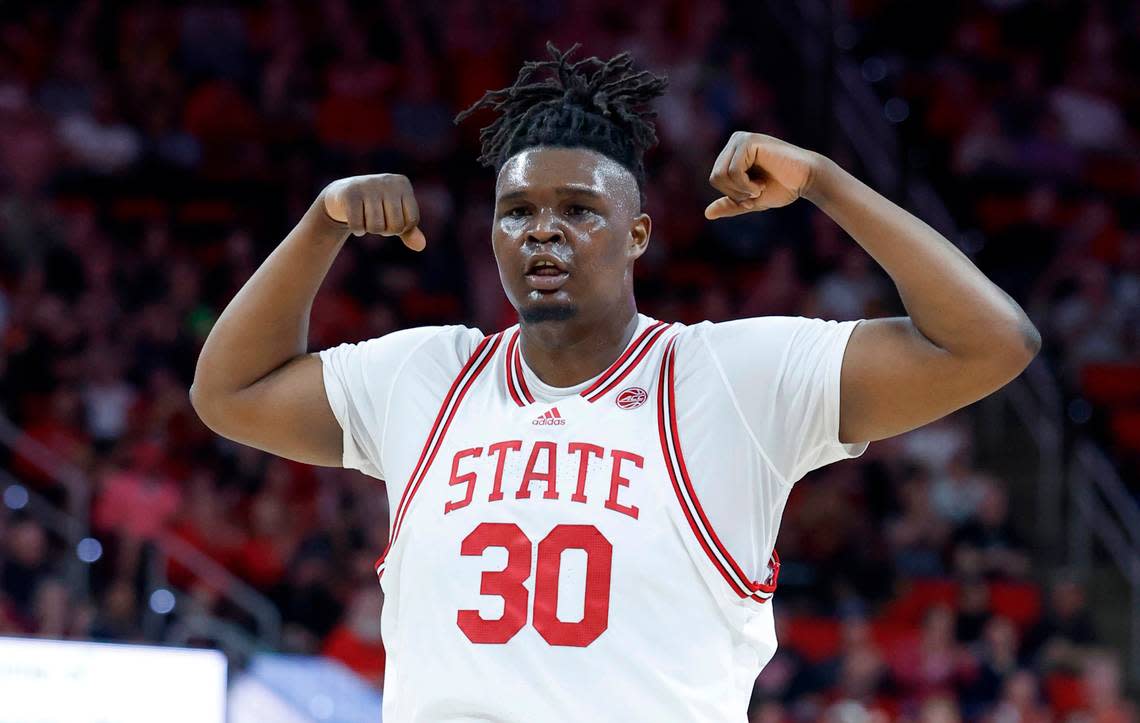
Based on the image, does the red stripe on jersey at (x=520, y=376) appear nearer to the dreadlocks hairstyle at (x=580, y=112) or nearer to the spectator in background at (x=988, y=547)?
the dreadlocks hairstyle at (x=580, y=112)

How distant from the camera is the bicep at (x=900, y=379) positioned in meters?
2.68

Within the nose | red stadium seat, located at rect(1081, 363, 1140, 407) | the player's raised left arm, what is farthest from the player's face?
red stadium seat, located at rect(1081, 363, 1140, 407)

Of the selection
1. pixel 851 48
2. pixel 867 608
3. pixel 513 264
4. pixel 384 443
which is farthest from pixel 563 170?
pixel 851 48

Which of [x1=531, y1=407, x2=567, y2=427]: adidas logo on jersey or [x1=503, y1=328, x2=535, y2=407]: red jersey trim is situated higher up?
[x1=503, y1=328, x2=535, y2=407]: red jersey trim

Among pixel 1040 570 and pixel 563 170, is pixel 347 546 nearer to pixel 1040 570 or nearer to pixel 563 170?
pixel 1040 570

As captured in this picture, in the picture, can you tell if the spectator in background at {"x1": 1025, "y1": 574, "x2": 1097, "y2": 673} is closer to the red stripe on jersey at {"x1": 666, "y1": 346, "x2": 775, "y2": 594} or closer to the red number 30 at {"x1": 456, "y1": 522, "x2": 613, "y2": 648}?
the red stripe on jersey at {"x1": 666, "y1": 346, "x2": 775, "y2": 594}

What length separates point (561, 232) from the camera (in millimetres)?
2850

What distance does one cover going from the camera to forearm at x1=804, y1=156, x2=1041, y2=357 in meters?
2.65

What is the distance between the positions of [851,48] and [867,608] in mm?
5375

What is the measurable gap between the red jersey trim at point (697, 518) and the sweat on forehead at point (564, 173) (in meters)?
0.43

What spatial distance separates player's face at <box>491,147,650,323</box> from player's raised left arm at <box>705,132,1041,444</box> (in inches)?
8.2

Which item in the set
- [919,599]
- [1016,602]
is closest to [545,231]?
[919,599]

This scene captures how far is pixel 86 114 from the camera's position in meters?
10.4

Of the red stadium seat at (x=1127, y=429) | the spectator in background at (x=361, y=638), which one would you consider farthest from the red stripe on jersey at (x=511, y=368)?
the red stadium seat at (x=1127, y=429)
